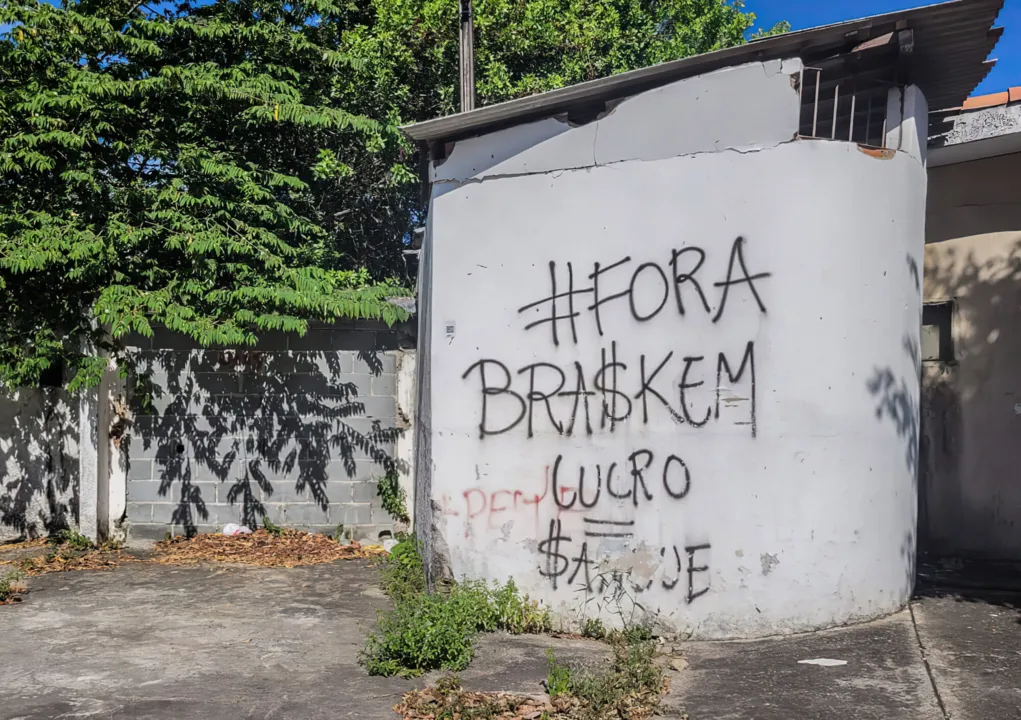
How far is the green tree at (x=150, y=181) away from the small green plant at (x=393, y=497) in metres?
1.56

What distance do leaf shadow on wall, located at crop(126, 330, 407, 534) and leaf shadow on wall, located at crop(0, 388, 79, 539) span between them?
0.77 metres

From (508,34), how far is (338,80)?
2.57 m

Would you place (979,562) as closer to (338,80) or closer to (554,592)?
(554,592)

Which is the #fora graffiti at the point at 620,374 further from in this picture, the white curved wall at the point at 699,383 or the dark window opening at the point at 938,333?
the dark window opening at the point at 938,333

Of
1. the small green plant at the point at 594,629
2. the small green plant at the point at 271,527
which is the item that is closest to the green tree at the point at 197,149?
the small green plant at the point at 271,527

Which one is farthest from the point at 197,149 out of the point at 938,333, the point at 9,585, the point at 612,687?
the point at 938,333

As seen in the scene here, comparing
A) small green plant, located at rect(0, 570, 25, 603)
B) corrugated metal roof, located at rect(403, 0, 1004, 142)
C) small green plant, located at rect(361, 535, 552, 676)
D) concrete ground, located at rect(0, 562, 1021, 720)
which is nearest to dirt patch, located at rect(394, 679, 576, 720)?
concrete ground, located at rect(0, 562, 1021, 720)

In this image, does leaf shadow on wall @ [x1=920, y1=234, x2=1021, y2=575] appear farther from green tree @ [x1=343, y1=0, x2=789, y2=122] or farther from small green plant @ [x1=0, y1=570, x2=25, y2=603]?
small green plant @ [x1=0, y1=570, x2=25, y2=603]

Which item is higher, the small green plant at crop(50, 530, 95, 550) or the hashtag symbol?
the hashtag symbol

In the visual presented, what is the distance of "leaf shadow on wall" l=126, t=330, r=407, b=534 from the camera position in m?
8.89

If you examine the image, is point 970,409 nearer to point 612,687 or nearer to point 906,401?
point 906,401

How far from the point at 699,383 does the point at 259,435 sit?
4840 mm

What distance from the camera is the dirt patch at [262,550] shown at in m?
8.30

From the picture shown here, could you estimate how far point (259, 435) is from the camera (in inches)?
352
